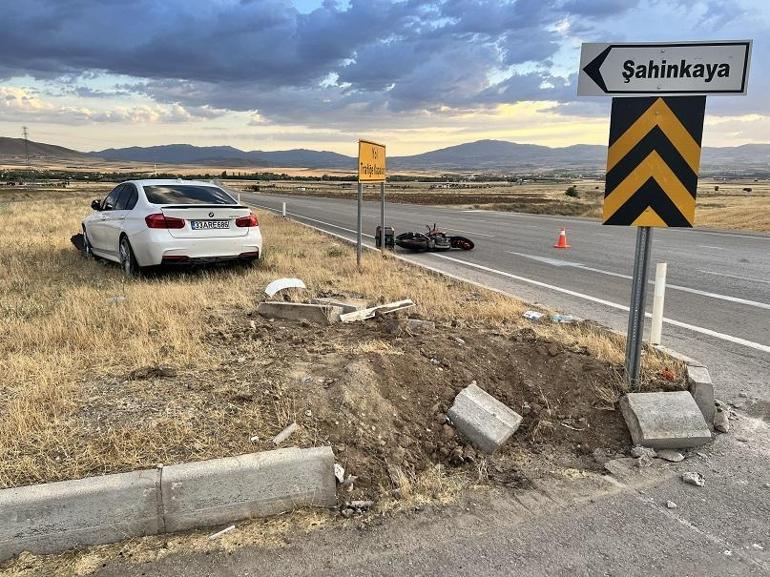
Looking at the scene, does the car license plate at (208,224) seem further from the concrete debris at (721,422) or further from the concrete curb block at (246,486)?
the concrete debris at (721,422)

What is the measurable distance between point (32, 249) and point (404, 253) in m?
8.09

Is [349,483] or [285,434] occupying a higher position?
[285,434]

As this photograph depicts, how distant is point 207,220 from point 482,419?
6275 millimetres

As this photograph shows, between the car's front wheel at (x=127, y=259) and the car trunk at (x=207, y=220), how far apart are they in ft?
3.10

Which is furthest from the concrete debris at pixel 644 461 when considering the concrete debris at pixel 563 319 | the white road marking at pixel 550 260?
the white road marking at pixel 550 260

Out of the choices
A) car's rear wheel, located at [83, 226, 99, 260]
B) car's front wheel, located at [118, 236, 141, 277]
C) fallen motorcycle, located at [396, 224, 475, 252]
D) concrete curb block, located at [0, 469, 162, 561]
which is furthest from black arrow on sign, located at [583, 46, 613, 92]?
fallen motorcycle, located at [396, 224, 475, 252]

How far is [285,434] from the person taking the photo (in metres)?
3.53

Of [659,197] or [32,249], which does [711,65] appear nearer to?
[659,197]

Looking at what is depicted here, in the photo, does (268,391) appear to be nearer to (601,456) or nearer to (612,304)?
(601,456)

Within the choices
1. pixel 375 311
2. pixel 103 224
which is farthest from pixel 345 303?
pixel 103 224

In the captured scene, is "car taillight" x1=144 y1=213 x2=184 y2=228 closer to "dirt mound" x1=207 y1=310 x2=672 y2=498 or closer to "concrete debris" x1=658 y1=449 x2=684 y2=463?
"dirt mound" x1=207 y1=310 x2=672 y2=498

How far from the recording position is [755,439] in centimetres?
399

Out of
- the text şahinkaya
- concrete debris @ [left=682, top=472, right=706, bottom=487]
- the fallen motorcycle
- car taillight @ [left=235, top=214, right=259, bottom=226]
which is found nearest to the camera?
concrete debris @ [left=682, top=472, right=706, bottom=487]

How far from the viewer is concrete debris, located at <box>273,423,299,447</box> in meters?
3.47
